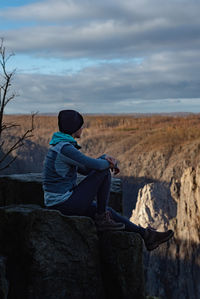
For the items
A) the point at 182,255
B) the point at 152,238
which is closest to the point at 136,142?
the point at 182,255

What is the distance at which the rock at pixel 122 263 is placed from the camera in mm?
5141

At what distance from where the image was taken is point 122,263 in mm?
5148

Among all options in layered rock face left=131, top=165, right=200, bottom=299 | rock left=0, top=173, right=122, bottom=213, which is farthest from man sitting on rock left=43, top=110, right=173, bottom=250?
layered rock face left=131, top=165, right=200, bottom=299

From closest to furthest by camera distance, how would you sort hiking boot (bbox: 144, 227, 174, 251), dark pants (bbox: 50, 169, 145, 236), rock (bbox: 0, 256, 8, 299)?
rock (bbox: 0, 256, 8, 299), dark pants (bbox: 50, 169, 145, 236), hiking boot (bbox: 144, 227, 174, 251)

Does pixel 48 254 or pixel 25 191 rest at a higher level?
pixel 25 191

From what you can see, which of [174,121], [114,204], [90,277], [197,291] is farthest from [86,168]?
[174,121]

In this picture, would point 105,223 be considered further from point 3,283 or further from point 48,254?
point 3,283

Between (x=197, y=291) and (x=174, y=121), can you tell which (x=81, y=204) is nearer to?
(x=197, y=291)

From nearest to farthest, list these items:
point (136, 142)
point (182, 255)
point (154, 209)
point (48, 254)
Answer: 1. point (48, 254)
2. point (182, 255)
3. point (154, 209)
4. point (136, 142)

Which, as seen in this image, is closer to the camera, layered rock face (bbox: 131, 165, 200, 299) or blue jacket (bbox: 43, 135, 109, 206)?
blue jacket (bbox: 43, 135, 109, 206)

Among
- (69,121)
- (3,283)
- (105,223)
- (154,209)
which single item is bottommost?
(154,209)

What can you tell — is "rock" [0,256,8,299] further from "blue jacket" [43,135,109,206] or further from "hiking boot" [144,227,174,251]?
"hiking boot" [144,227,174,251]

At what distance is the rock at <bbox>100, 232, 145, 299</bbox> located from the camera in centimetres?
514

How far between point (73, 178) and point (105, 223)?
622 millimetres
